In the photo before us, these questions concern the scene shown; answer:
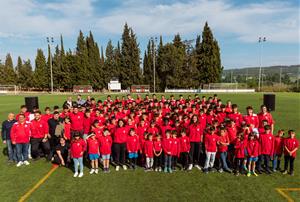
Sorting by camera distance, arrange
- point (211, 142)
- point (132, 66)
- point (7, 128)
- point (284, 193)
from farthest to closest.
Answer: point (132, 66) → point (7, 128) → point (211, 142) → point (284, 193)

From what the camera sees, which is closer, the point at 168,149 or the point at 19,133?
the point at 168,149

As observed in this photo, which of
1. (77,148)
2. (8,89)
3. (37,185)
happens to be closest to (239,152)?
(77,148)

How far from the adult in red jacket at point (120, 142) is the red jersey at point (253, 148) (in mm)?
3753

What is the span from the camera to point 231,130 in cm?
762

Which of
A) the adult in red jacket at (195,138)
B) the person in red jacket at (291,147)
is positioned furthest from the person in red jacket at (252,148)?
the adult in red jacket at (195,138)

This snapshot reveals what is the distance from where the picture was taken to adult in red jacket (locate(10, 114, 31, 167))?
7.87 metres

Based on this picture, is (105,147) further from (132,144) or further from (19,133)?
(19,133)

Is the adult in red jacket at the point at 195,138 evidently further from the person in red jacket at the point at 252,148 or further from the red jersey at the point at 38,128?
the red jersey at the point at 38,128

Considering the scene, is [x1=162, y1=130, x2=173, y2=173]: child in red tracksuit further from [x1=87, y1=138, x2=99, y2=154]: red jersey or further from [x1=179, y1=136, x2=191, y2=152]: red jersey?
[x1=87, y1=138, x2=99, y2=154]: red jersey

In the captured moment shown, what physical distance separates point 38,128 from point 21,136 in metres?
0.61

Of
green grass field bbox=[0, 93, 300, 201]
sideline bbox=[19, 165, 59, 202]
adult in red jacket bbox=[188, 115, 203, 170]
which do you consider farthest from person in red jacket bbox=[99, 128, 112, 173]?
adult in red jacket bbox=[188, 115, 203, 170]

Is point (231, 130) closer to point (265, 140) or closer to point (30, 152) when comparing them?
point (265, 140)

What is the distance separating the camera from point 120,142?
776 centimetres

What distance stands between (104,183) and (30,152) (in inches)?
155
